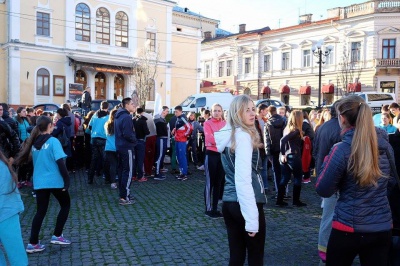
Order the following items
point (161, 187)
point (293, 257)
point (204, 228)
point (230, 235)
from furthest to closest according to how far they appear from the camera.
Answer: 1. point (161, 187)
2. point (204, 228)
3. point (293, 257)
4. point (230, 235)

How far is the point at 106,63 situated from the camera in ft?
128

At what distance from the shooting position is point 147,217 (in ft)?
25.7

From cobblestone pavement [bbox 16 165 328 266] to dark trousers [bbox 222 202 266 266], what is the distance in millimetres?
1810

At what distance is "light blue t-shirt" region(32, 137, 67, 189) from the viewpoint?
18.6ft

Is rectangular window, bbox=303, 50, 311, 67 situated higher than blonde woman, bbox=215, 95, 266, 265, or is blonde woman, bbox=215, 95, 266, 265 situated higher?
rectangular window, bbox=303, 50, 311, 67

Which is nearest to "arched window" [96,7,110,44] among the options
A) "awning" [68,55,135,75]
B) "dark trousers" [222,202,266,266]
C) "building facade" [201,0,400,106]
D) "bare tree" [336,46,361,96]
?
"awning" [68,55,135,75]

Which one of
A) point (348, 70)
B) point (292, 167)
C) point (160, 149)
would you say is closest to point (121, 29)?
point (348, 70)

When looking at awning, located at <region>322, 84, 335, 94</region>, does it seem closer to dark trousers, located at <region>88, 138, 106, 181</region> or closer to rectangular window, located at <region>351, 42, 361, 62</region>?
rectangular window, located at <region>351, 42, 361, 62</region>

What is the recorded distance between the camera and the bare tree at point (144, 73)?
40156 millimetres

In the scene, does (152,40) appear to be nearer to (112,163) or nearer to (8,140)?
(112,163)

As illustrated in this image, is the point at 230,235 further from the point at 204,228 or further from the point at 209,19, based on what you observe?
the point at 209,19

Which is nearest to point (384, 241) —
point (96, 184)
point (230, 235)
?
point (230, 235)

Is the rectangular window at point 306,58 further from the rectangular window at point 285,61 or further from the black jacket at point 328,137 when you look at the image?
the black jacket at point 328,137

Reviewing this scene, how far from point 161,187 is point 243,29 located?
55655 mm
